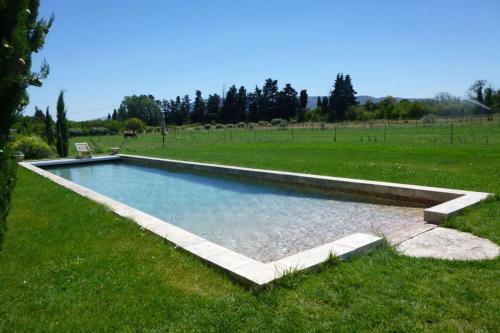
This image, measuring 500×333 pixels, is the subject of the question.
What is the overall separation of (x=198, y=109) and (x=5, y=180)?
82729 mm

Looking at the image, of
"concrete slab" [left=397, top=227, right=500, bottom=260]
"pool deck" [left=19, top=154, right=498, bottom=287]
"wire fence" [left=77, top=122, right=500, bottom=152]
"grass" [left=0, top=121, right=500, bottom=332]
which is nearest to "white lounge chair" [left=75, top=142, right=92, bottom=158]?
"wire fence" [left=77, top=122, right=500, bottom=152]

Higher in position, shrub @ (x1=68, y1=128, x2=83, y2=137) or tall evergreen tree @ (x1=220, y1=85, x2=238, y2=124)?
tall evergreen tree @ (x1=220, y1=85, x2=238, y2=124)

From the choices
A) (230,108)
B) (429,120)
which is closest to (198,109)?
(230,108)

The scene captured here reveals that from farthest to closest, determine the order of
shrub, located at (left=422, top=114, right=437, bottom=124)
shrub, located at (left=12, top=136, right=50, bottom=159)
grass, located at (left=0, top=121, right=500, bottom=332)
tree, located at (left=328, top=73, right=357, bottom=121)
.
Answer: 1. tree, located at (left=328, top=73, right=357, bottom=121)
2. shrub, located at (left=422, top=114, right=437, bottom=124)
3. shrub, located at (left=12, top=136, right=50, bottom=159)
4. grass, located at (left=0, top=121, right=500, bottom=332)

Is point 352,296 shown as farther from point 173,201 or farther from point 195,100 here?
point 195,100

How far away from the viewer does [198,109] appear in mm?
83812

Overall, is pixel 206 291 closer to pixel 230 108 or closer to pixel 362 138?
pixel 362 138

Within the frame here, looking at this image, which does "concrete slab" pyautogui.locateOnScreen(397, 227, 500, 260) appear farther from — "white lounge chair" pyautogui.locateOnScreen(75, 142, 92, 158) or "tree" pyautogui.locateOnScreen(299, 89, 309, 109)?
"tree" pyautogui.locateOnScreen(299, 89, 309, 109)

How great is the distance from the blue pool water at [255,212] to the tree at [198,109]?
241ft

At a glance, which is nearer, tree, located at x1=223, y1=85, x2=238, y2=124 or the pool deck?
the pool deck

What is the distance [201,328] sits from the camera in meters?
2.62

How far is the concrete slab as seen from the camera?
381 centimetres

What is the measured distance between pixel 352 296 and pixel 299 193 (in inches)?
218

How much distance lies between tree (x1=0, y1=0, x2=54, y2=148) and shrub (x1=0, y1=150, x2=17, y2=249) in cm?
11
